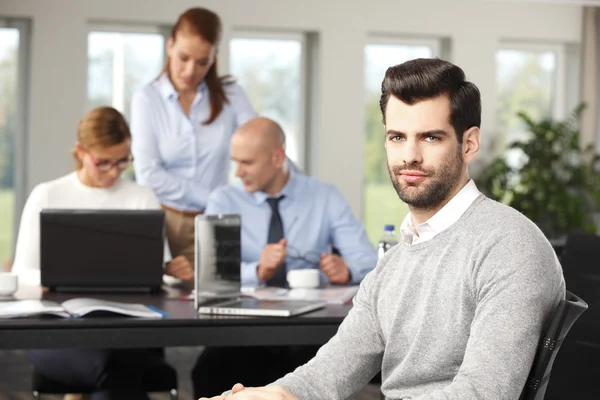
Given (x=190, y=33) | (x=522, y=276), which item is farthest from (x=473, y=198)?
(x=190, y=33)

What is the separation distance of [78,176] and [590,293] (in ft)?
7.18

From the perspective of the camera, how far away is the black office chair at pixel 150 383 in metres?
2.96

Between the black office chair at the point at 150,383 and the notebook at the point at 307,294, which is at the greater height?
the notebook at the point at 307,294

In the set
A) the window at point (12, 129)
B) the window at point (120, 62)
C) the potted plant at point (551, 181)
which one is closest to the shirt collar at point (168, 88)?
the window at point (120, 62)

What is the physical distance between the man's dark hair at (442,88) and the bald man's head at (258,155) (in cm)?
194

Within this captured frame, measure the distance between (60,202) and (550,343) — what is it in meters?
2.47

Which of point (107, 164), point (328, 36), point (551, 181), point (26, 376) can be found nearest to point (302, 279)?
point (107, 164)

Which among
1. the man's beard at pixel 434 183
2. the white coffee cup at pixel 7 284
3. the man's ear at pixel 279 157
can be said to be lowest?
the white coffee cup at pixel 7 284

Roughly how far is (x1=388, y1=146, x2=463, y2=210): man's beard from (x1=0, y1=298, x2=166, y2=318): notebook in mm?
973

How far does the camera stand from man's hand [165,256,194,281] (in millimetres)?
3404

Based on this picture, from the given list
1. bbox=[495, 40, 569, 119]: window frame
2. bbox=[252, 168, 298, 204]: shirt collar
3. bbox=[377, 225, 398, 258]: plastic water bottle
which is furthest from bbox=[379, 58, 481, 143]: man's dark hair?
bbox=[495, 40, 569, 119]: window frame

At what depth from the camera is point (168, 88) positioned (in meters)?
4.39

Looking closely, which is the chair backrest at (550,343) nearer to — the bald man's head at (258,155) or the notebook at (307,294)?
the notebook at (307,294)

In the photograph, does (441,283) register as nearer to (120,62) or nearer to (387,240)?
(387,240)
